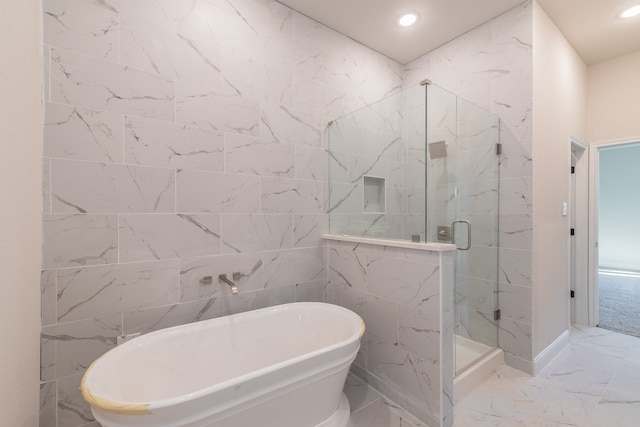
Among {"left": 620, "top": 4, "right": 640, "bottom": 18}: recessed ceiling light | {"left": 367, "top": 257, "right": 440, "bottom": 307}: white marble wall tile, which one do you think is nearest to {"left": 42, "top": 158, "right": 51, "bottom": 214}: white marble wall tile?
{"left": 367, "top": 257, "right": 440, "bottom": 307}: white marble wall tile

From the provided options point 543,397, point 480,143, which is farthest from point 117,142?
point 543,397

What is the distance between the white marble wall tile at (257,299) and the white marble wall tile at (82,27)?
1635 millimetres

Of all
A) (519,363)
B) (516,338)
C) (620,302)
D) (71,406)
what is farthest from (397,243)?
(620,302)

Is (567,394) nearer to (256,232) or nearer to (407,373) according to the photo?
(407,373)

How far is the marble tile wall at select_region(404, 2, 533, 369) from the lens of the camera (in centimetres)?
218

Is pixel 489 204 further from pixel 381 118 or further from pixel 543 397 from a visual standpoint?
pixel 543 397

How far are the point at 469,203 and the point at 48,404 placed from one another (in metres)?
2.92

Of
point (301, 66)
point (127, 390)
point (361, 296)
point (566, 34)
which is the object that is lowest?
point (127, 390)

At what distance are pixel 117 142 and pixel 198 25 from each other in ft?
3.08

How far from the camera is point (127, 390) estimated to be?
1.26 m

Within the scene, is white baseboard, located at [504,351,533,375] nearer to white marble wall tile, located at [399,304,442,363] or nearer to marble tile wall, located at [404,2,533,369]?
marble tile wall, located at [404,2,533,369]

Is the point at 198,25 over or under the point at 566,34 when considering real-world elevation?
under

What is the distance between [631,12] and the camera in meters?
2.25

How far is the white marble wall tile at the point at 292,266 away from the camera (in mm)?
2125
